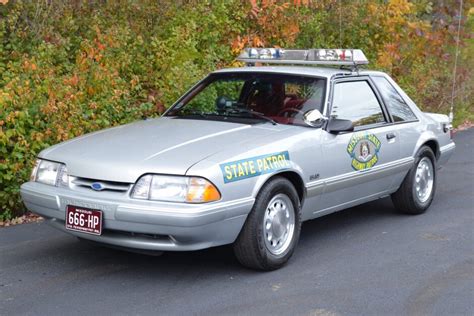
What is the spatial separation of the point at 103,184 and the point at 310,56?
2652mm

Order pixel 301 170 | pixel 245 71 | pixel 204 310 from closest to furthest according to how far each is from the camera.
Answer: pixel 204 310, pixel 301 170, pixel 245 71

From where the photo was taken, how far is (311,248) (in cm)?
618

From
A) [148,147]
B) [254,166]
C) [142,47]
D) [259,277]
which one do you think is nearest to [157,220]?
[148,147]

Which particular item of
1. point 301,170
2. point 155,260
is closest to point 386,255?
point 301,170

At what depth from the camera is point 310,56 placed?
6887 mm

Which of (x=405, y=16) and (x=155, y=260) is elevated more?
(x=405, y=16)

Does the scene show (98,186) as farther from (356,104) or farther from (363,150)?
(356,104)

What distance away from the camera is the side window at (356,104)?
21.1ft

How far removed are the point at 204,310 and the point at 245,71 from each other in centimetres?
277

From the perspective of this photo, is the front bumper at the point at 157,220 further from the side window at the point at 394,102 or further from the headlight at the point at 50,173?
the side window at the point at 394,102

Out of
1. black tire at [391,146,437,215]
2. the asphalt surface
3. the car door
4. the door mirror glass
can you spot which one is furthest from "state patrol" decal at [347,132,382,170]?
black tire at [391,146,437,215]

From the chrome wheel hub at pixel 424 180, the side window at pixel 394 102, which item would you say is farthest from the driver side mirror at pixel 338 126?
the chrome wheel hub at pixel 424 180

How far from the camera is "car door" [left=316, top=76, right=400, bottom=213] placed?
607 centimetres

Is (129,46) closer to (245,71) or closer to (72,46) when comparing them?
(72,46)
